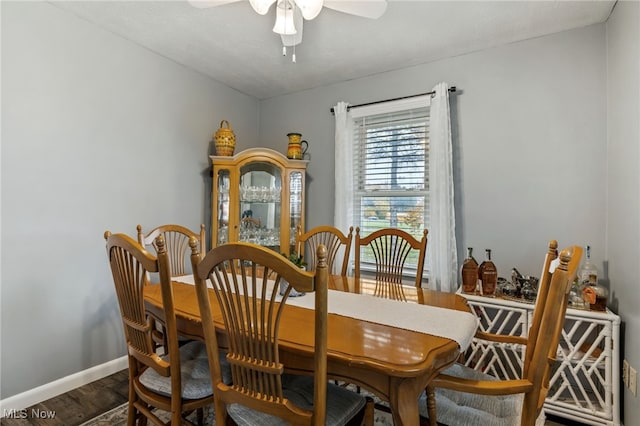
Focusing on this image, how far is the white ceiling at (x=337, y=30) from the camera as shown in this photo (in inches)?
82.4

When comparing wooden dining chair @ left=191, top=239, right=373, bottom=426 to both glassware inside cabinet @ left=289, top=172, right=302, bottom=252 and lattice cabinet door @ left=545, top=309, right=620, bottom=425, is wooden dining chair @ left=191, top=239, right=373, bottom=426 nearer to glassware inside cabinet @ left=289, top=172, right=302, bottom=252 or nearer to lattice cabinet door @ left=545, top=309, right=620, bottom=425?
lattice cabinet door @ left=545, top=309, right=620, bottom=425

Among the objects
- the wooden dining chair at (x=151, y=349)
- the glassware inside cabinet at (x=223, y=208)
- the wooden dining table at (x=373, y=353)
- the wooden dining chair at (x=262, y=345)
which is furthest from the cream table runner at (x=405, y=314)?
the glassware inside cabinet at (x=223, y=208)

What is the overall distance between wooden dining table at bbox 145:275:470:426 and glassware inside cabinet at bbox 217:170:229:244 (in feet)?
5.77

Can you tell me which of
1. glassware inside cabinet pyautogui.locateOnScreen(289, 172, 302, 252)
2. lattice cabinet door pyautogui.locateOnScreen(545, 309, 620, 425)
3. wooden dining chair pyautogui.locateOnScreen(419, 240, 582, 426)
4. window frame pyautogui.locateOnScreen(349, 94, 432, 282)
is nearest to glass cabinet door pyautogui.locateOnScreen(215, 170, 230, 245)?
glassware inside cabinet pyautogui.locateOnScreen(289, 172, 302, 252)

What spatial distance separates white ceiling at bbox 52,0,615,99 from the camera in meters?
2.09

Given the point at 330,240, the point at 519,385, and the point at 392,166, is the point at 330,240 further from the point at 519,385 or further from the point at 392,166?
the point at 519,385

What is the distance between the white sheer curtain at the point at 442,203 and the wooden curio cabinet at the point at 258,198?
4.11 feet

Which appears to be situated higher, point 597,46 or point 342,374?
point 597,46

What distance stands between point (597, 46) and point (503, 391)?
2.43 metres

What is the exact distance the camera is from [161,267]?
3.92 ft

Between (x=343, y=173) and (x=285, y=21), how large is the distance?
61.5 inches

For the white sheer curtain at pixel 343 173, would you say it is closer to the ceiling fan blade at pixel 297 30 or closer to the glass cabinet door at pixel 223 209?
the glass cabinet door at pixel 223 209

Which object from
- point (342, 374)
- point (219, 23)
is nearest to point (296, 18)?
point (219, 23)

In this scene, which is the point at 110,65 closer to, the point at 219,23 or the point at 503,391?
the point at 219,23
